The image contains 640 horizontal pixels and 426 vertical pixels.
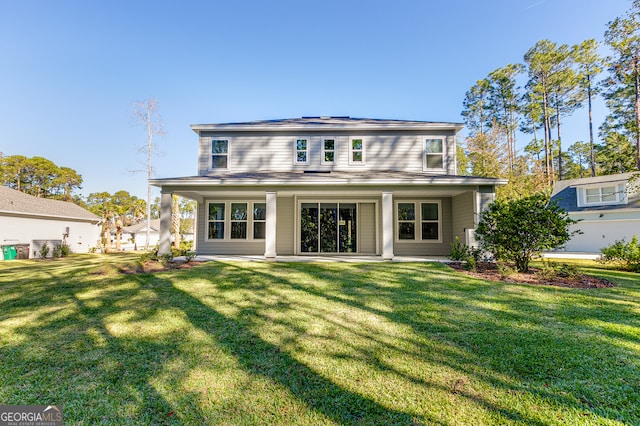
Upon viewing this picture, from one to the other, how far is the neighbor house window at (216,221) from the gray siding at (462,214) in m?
9.30

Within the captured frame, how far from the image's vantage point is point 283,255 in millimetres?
11250

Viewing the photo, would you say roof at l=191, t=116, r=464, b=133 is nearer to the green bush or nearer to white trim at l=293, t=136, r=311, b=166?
white trim at l=293, t=136, r=311, b=166

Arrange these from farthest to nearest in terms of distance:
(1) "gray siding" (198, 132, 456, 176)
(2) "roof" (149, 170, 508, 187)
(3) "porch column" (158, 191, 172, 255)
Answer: (1) "gray siding" (198, 132, 456, 176) < (3) "porch column" (158, 191, 172, 255) < (2) "roof" (149, 170, 508, 187)

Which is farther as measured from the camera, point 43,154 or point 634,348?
point 43,154

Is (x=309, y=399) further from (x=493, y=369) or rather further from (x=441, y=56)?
(x=441, y=56)

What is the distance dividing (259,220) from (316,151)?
3.78m

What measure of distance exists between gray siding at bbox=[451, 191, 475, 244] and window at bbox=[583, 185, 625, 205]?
13.1 m

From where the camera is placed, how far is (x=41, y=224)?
1645cm

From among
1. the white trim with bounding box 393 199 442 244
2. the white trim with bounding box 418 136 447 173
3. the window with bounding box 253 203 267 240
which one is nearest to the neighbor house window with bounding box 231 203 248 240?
the window with bounding box 253 203 267 240

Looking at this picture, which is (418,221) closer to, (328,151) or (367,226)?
(367,226)

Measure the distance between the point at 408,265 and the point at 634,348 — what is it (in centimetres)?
529

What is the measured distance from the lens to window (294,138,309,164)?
39.2ft

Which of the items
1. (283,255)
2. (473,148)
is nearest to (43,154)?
(283,255)

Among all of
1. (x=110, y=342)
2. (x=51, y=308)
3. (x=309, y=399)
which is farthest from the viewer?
(x=51, y=308)
